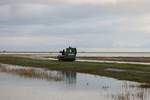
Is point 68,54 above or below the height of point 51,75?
above

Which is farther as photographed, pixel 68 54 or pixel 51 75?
pixel 68 54

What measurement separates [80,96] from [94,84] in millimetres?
9927

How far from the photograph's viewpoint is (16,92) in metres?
35.2

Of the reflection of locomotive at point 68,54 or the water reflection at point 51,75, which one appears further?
the reflection of locomotive at point 68,54

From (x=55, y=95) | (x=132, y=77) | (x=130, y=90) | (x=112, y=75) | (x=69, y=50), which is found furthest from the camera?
(x=69, y=50)

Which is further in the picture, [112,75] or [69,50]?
[69,50]

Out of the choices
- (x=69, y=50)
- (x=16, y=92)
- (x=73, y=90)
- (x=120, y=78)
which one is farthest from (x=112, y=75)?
(x=69, y=50)

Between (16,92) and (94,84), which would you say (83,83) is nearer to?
(94,84)

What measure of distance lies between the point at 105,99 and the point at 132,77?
1716 cm

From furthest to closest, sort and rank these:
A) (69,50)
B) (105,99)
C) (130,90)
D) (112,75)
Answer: (69,50), (112,75), (130,90), (105,99)

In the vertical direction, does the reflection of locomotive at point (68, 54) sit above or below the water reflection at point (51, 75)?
above

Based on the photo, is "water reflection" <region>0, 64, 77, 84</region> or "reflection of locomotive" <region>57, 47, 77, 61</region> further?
"reflection of locomotive" <region>57, 47, 77, 61</region>

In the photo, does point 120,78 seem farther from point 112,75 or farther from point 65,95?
point 65,95

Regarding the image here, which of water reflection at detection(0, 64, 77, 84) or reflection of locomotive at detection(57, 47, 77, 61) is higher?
reflection of locomotive at detection(57, 47, 77, 61)
